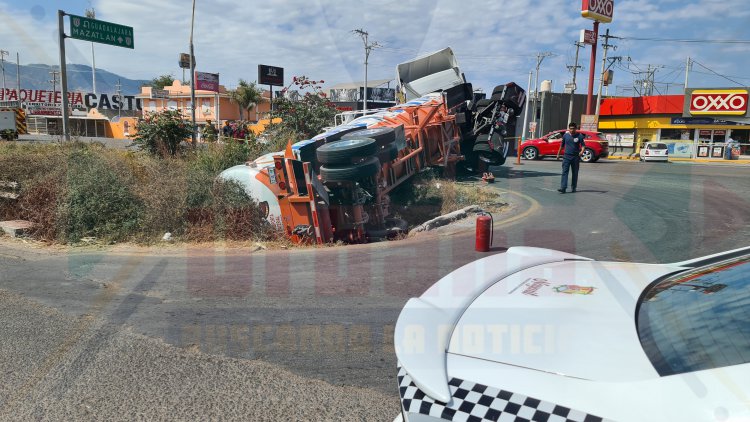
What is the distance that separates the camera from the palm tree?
58531mm

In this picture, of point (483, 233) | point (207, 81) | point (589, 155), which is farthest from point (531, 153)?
point (207, 81)

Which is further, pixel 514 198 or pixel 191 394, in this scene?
pixel 514 198

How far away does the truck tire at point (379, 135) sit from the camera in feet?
29.6

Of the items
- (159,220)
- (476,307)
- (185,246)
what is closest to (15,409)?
(476,307)

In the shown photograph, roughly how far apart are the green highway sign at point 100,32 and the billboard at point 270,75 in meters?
25.2

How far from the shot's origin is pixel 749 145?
3462 cm

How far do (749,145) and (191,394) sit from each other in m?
41.6

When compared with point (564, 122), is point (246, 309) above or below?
below

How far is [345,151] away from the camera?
806 cm

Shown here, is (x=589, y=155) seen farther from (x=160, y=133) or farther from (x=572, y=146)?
(x=160, y=133)

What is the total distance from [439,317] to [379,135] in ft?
23.8

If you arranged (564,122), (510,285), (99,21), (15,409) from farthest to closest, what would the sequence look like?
(564,122) → (99,21) → (15,409) → (510,285)

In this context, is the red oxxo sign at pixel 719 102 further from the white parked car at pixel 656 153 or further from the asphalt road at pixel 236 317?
the asphalt road at pixel 236 317

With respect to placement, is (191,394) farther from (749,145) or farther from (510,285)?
(749,145)
